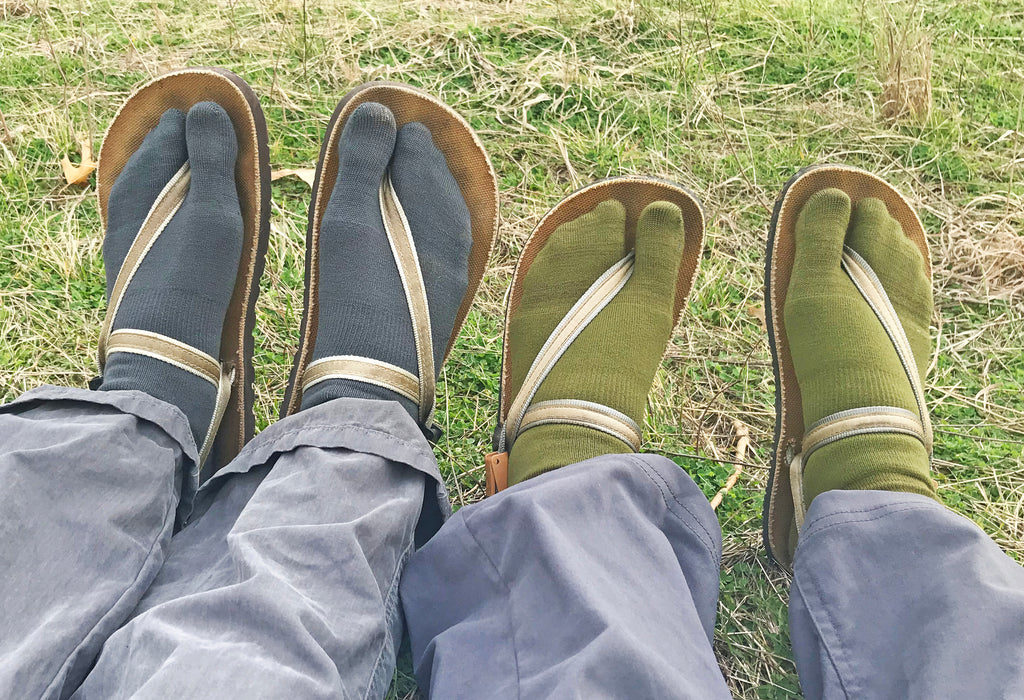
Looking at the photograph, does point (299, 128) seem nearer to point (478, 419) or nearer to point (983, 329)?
point (478, 419)

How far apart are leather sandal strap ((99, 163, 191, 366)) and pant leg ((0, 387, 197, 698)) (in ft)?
0.85

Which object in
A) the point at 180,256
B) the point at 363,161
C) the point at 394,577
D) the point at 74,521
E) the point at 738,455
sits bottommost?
the point at 738,455

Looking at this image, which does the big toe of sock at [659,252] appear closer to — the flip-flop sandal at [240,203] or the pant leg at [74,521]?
the flip-flop sandal at [240,203]

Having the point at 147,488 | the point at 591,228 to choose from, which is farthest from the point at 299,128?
the point at 147,488

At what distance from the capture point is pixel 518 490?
945mm

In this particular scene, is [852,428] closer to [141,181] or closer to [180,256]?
[180,256]

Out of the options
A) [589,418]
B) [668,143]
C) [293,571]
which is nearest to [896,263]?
[668,143]

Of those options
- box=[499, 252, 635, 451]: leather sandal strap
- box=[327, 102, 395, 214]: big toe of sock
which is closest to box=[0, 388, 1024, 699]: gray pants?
box=[499, 252, 635, 451]: leather sandal strap

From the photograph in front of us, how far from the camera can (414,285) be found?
4.38ft

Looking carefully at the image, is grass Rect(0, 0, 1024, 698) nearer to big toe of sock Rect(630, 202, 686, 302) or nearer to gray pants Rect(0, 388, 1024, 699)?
big toe of sock Rect(630, 202, 686, 302)

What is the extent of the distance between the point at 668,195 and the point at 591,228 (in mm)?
147

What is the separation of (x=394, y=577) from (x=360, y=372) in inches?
13.8

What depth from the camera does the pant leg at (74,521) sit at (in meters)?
0.77

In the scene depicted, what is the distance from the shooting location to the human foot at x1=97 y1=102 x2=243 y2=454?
45.3 inches
